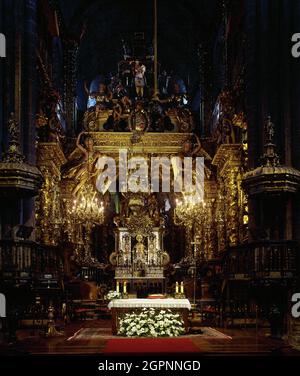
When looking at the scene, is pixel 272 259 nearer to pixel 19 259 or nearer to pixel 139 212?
pixel 19 259

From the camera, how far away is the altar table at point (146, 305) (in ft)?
50.3

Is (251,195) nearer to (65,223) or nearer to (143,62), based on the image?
(65,223)

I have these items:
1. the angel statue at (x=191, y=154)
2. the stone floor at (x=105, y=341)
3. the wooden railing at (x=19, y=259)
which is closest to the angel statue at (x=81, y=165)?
the angel statue at (x=191, y=154)

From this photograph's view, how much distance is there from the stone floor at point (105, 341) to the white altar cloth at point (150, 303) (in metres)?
0.68

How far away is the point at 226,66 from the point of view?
25188 millimetres

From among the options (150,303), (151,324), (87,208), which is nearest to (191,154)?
(87,208)

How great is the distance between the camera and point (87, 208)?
1019 inches

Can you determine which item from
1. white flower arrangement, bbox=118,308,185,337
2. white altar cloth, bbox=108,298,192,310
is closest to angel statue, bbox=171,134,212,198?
white altar cloth, bbox=108,298,192,310

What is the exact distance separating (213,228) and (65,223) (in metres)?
4.98

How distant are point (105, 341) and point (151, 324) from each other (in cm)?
102

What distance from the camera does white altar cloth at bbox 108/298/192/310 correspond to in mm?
15312

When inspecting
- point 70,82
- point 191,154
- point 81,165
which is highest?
point 70,82

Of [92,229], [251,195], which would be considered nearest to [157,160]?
[92,229]

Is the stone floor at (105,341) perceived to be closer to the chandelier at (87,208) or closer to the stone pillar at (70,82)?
the chandelier at (87,208)
